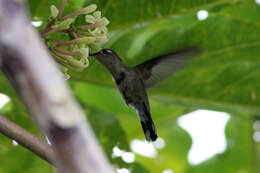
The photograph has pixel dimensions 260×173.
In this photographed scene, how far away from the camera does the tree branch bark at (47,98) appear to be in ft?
2.33

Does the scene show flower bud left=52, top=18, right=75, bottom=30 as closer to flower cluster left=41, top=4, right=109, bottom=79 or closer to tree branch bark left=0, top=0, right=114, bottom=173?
flower cluster left=41, top=4, right=109, bottom=79

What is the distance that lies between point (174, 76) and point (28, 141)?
8.85 ft

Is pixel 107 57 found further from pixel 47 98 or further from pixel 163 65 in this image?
pixel 47 98

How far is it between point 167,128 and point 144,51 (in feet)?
7.02

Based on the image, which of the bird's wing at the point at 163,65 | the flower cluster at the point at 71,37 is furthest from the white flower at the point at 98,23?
the bird's wing at the point at 163,65

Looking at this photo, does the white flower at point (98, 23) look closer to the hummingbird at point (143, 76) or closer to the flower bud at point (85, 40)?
the flower bud at point (85, 40)

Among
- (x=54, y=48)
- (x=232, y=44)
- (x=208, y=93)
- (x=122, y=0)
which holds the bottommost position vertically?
(x=208, y=93)

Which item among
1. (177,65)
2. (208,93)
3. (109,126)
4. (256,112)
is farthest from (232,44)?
(109,126)

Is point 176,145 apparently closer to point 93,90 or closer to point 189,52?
point 93,90

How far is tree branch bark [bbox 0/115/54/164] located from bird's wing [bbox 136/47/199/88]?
1.55 meters

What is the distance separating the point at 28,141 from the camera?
1.69 meters

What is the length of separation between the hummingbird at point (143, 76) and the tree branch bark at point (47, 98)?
90.1 inches

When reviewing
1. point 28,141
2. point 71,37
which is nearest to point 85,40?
point 71,37

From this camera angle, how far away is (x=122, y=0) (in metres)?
3.49
